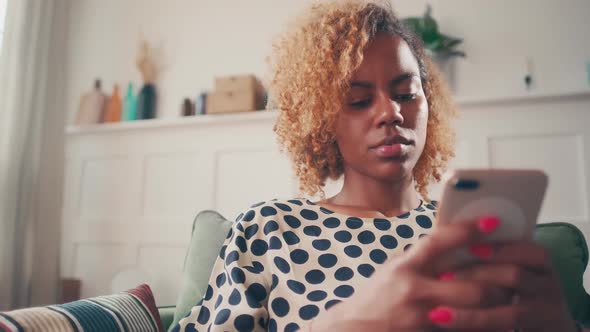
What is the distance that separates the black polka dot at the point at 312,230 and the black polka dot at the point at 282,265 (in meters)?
0.07

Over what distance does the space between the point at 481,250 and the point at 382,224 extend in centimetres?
36

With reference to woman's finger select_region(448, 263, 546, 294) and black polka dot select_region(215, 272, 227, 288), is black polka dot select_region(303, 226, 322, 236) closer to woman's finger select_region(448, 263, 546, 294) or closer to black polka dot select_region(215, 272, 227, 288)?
black polka dot select_region(215, 272, 227, 288)

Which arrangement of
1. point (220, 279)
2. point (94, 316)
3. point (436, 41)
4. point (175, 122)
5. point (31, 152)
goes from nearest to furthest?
point (94, 316) < point (220, 279) < point (436, 41) < point (31, 152) < point (175, 122)

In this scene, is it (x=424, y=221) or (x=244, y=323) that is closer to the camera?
(x=244, y=323)

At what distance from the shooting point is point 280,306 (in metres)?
0.64

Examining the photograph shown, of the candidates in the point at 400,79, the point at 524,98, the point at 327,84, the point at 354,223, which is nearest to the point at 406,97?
the point at 400,79

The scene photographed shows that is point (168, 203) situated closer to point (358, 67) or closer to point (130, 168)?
point (130, 168)

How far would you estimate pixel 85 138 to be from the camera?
2.44m

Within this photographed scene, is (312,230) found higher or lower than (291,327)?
higher

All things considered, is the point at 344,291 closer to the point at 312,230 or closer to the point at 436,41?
the point at 312,230

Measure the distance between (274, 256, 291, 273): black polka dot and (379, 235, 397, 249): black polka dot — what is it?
0.16 meters

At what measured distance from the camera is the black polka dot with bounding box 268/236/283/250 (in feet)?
2.30

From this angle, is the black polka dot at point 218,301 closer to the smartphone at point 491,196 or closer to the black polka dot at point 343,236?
the black polka dot at point 343,236

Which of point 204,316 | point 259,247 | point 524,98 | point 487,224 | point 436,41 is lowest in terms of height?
point 204,316
